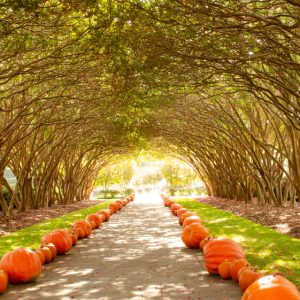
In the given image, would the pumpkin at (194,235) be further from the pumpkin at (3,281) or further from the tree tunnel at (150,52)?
the pumpkin at (3,281)

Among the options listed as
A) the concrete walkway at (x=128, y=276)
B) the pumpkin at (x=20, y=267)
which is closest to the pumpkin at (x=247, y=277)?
the concrete walkway at (x=128, y=276)

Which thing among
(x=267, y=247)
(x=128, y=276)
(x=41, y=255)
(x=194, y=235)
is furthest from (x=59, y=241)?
(x=267, y=247)

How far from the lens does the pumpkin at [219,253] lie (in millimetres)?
7281

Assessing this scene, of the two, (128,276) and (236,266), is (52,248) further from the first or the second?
(236,266)

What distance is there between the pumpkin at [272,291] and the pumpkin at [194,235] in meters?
5.05

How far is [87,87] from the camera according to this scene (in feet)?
57.9

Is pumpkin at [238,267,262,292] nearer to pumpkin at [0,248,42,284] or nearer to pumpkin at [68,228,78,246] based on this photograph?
pumpkin at [0,248,42,284]

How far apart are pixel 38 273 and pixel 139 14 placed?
243 inches

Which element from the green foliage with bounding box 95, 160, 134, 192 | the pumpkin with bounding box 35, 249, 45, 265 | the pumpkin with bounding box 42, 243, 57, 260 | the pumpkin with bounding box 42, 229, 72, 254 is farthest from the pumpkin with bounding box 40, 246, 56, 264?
the green foliage with bounding box 95, 160, 134, 192

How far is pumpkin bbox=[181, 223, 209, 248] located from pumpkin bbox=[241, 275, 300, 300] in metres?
5.05

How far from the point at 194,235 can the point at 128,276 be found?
2918 mm

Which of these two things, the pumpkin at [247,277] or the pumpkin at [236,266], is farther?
the pumpkin at [236,266]

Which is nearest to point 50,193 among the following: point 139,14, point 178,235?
point 178,235

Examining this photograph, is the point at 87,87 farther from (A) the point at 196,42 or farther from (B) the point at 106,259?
(B) the point at 106,259
